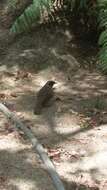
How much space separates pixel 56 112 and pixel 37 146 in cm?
95

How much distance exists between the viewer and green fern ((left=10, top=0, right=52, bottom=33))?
691 cm

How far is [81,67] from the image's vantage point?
24.3 ft

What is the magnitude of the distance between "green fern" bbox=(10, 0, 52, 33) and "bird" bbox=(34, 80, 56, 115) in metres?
1.18

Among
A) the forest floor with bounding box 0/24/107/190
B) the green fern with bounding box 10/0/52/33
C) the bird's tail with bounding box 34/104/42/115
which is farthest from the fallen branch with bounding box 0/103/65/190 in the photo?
the green fern with bounding box 10/0/52/33

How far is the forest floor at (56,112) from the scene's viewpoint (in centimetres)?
503

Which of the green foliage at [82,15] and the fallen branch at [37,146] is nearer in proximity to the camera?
the fallen branch at [37,146]

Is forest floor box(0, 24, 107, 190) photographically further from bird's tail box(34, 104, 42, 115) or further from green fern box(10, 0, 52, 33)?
green fern box(10, 0, 52, 33)

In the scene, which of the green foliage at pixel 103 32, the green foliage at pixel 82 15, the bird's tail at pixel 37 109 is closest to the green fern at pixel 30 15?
the green foliage at pixel 82 15

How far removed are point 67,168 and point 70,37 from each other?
123 inches

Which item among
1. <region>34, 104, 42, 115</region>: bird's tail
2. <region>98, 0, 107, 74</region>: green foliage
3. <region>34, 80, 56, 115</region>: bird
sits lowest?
<region>34, 104, 42, 115</region>: bird's tail

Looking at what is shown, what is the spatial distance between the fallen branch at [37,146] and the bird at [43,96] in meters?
0.38

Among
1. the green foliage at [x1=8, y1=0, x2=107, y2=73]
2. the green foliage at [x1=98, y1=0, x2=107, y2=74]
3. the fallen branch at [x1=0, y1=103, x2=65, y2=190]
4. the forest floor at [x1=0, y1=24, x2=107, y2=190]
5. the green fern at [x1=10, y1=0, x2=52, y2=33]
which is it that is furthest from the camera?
the green fern at [x1=10, y1=0, x2=52, y2=33]

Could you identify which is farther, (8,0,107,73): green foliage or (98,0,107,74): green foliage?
(8,0,107,73): green foliage

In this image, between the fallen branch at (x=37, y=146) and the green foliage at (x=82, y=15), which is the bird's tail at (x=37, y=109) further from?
the green foliage at (x=82, y=15)
